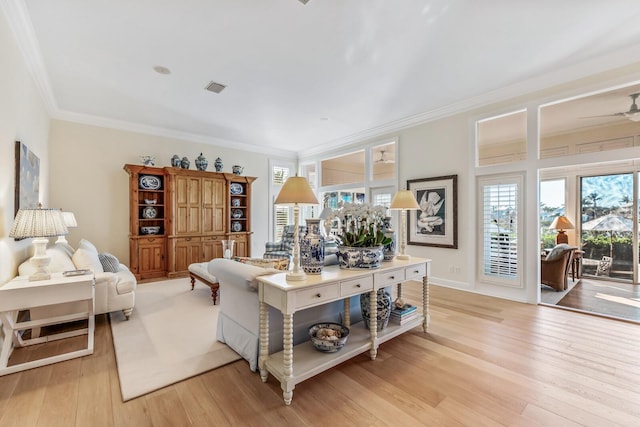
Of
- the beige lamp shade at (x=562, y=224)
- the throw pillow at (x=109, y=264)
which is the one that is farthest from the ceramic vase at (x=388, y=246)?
the beige lamp shade at (x=562, y=224)

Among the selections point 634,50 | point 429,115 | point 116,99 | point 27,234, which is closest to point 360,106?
point 429,115

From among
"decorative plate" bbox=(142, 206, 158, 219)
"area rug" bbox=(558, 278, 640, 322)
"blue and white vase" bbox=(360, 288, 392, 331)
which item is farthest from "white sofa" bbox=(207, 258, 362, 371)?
"area rug" bbox=(558, 278, 640, 322)

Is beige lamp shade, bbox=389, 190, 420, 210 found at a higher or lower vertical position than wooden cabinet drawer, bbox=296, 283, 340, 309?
higher

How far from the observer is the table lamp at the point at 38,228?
236 centimetres

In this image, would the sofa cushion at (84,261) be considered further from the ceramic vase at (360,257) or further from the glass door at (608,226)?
the glass door at (608,226)

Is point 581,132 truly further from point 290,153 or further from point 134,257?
point 134,257

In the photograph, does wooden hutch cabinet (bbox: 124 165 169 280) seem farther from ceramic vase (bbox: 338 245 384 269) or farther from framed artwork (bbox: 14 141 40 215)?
ceramic vase (bbox: 338 245 384 269)

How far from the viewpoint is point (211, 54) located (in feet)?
10.6

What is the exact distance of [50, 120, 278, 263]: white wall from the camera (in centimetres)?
495

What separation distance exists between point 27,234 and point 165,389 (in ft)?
5.78

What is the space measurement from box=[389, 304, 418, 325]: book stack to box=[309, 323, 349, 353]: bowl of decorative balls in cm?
76

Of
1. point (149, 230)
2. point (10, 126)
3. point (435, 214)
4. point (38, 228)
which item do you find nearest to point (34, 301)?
point (38, 228)

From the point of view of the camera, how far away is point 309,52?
126 inches

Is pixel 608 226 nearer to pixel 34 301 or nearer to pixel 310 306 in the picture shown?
pixel 310 306
